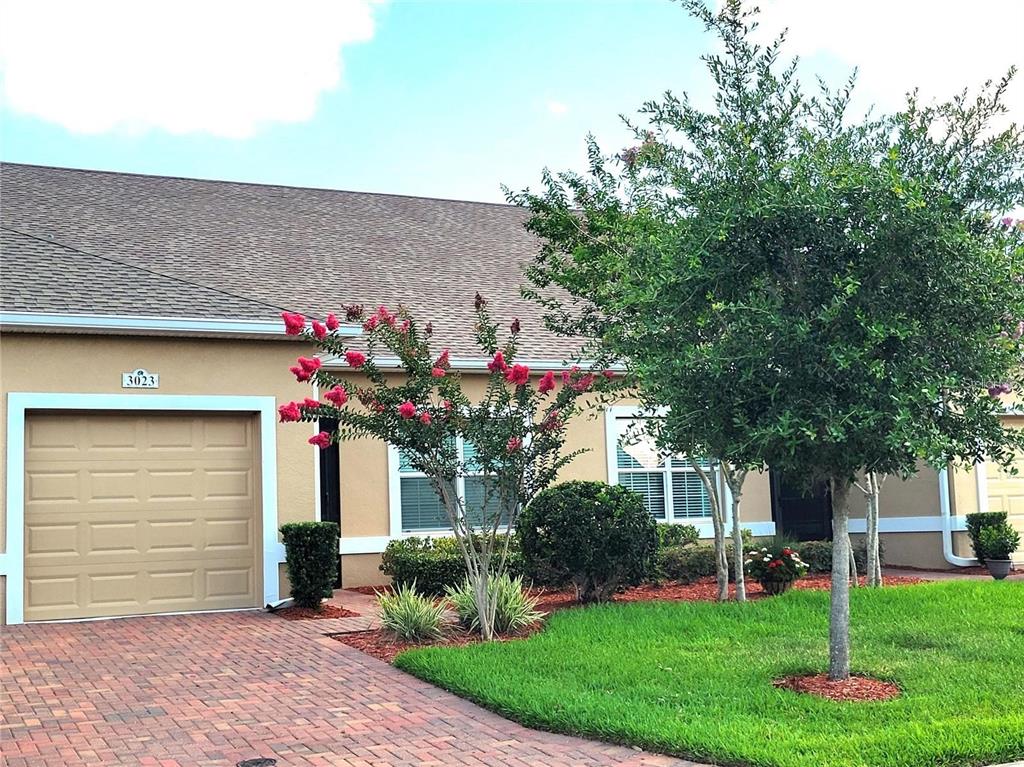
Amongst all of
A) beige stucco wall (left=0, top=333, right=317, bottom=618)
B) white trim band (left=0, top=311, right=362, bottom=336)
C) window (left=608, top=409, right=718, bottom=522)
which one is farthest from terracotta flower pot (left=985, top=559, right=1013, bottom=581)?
white trim band (left=0, top=311, right=362, bottom=336)

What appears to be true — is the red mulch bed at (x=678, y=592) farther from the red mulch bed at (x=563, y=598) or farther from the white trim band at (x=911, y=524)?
the white trim band at (x=911, y=524)

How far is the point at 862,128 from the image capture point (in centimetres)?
765

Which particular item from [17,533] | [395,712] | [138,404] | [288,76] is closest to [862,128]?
[395,712]

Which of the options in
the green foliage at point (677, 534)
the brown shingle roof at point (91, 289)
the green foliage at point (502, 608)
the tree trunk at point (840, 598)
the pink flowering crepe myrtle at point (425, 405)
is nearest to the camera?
the tree trunk at point (840, 598)

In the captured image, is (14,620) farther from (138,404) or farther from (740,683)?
(740,683)

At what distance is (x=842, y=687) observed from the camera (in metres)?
7.31

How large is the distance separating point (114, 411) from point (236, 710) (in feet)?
17.8

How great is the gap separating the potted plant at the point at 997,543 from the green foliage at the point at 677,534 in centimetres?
409

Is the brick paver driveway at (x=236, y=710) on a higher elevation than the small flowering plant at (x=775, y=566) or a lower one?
lower

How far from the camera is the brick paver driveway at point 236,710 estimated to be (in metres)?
6.20

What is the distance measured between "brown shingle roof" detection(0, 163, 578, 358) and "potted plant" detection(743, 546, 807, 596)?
4201 millimetres

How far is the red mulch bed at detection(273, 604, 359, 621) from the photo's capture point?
11.3 meters

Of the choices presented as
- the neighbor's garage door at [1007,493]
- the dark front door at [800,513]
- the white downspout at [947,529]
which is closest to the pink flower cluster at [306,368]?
the dark front door at [800,513]

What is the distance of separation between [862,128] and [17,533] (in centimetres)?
914
